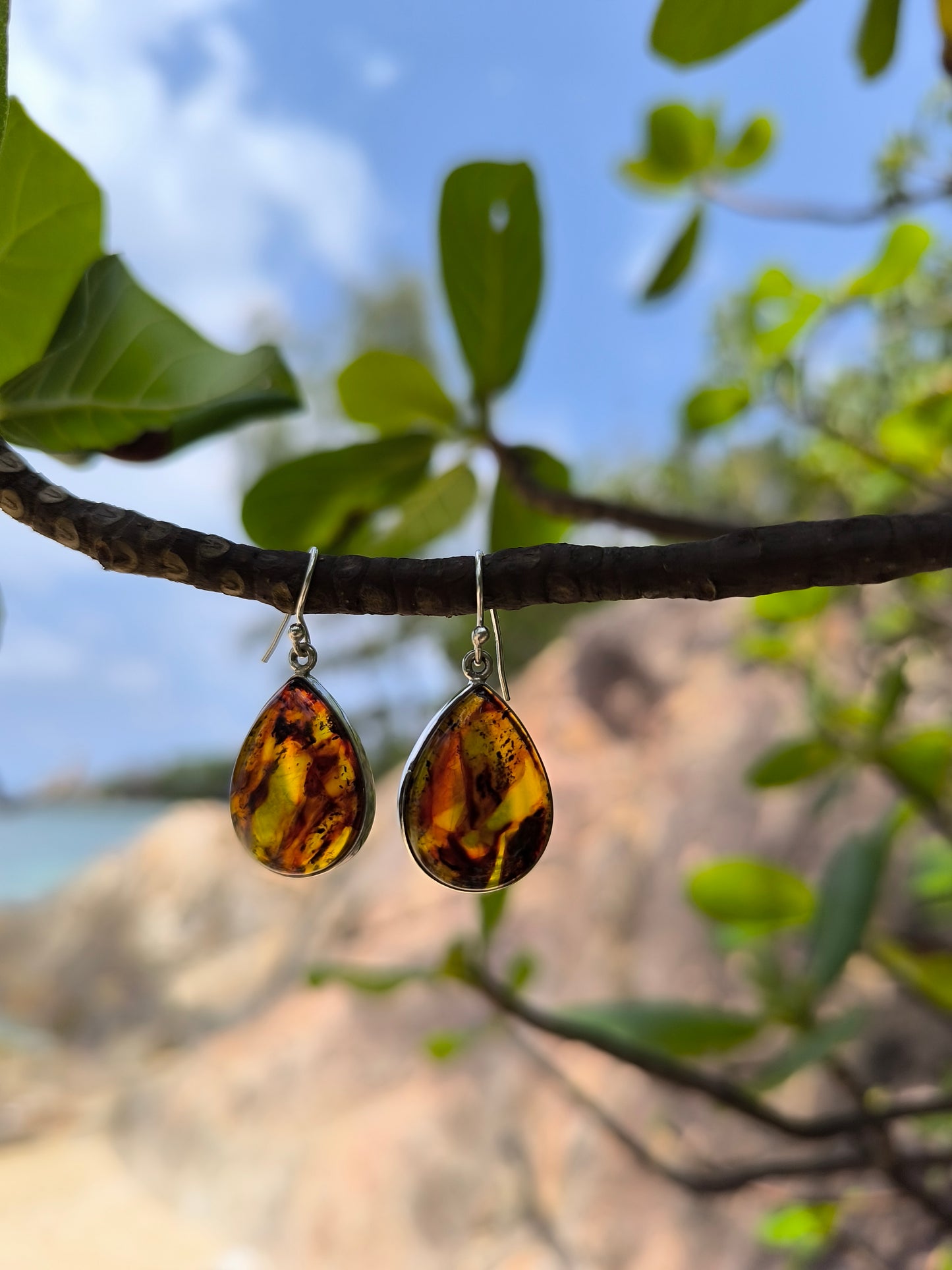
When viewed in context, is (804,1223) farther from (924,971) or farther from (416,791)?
(416,791)

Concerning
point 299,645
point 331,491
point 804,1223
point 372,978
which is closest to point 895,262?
point 331,491

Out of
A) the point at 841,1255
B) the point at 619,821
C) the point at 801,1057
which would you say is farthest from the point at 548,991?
the point at 801,1057

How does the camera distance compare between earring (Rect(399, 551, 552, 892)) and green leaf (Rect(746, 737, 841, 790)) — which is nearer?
earring (Rect(399, 551, 552, 892))

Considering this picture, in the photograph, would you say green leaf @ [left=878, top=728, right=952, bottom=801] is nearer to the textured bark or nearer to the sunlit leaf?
the sunlit leaf

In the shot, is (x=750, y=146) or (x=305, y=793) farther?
(x=750, y=146)

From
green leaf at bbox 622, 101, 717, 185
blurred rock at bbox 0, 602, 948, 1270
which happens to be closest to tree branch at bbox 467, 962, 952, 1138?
green leaf at bbox 622, 101, 717, 185

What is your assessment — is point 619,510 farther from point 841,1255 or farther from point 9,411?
point 841,1255
